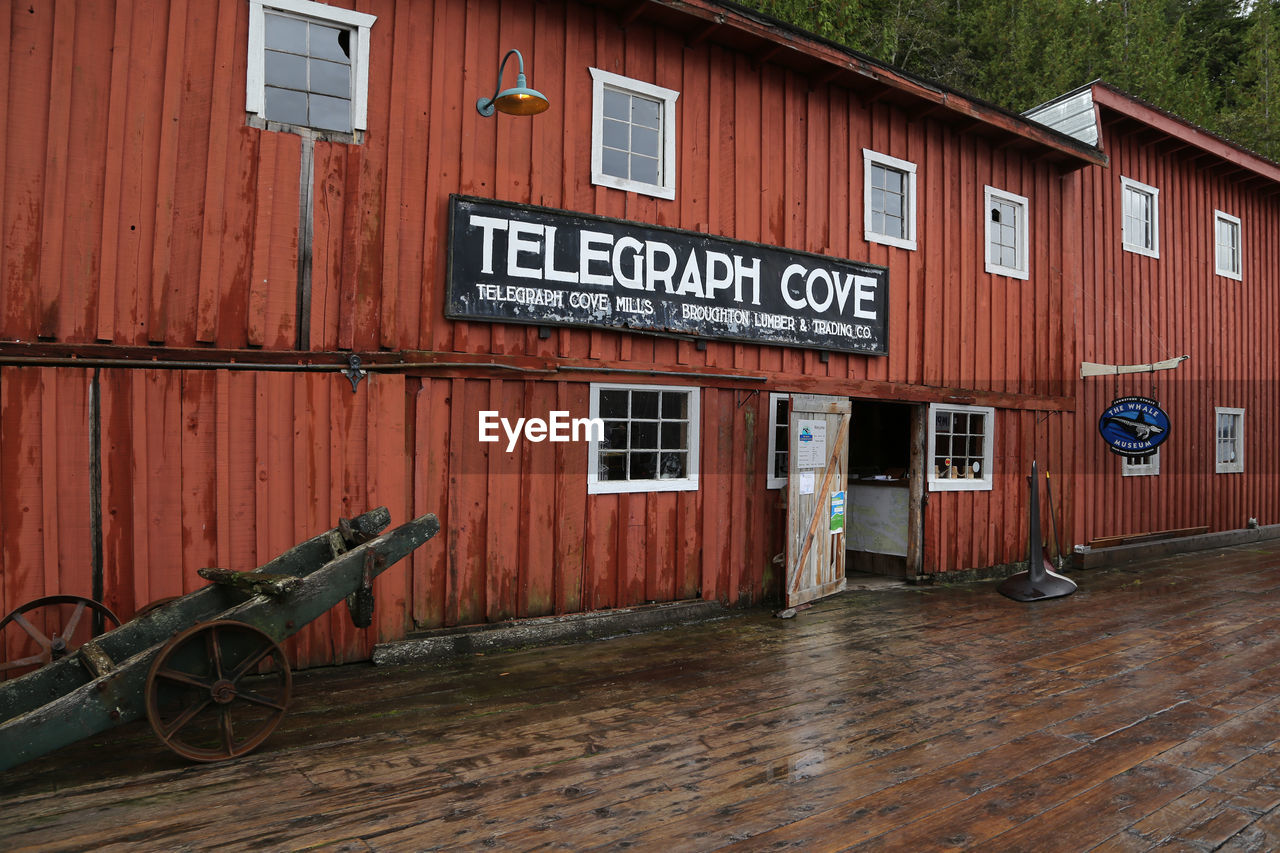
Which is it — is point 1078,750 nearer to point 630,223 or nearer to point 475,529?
point 475,529

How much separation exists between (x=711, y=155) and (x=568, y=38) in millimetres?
Answer: 1659

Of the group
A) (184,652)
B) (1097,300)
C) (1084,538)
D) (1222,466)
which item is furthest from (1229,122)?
(184,652)

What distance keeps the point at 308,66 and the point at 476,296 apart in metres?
1.96

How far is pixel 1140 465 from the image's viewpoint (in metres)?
11.6

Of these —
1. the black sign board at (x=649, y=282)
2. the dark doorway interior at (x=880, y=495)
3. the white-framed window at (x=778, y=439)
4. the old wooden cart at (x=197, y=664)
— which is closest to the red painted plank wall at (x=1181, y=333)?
the dark doorway interior at (x=880, y=495)

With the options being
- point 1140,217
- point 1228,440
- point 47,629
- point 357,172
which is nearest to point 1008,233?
point 1140,217

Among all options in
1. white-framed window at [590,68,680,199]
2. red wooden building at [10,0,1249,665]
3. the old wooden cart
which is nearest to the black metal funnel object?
red wooden building at [10,0,1249,665]

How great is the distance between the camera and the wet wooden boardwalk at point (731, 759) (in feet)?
10.7

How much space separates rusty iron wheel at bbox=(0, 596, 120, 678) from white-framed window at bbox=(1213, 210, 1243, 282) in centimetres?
1545

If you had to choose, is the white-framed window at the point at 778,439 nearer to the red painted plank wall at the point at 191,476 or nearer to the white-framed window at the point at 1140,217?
the red painted plank wall at the point at 191,476

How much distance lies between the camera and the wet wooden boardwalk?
3.25 m

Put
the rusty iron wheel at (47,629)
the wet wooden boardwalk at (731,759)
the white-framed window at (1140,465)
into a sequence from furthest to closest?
the white-framed window at (1140,465), the rusty iron wheel at (47,629), the wet wooden boardwalk at (731,759)

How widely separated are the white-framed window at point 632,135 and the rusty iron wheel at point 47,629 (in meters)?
4.74

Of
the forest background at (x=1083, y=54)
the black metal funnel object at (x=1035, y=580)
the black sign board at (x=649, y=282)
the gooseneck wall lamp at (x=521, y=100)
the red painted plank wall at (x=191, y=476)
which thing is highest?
the forest background at (x=1083, y=54)
